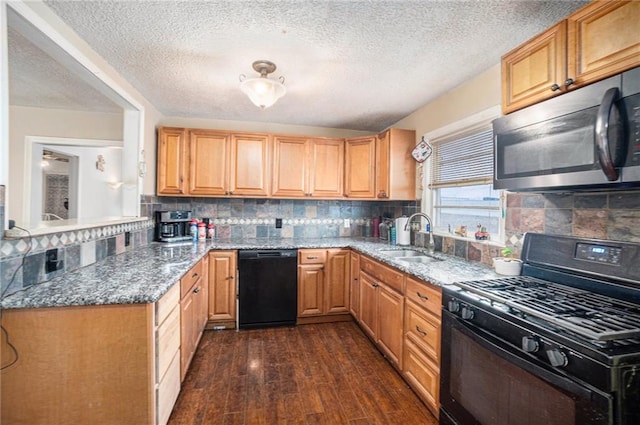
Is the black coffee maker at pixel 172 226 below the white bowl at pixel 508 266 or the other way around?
the other way around

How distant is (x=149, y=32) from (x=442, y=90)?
228 centimetres

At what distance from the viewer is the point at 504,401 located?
3.89ft

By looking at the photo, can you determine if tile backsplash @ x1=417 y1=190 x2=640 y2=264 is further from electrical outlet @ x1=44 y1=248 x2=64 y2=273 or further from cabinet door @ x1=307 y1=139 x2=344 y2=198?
electrical outlet @ x1=44 y1=248 x2=64 y2=273

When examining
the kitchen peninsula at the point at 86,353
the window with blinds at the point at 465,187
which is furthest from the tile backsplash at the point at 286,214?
the kitchen peninsula at the point at 86,353

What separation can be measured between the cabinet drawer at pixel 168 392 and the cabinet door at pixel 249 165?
192 centimetres

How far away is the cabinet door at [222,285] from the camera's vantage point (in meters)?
2.91

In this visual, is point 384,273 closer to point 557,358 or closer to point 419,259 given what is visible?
point 419,259

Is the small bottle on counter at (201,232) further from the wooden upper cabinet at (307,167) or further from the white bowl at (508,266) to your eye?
the white bowl at (508,266)

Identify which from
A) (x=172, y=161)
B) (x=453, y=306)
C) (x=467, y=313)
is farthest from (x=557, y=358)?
(x=172, y=161)

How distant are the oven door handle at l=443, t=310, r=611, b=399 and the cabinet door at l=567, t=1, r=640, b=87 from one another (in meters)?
1.15

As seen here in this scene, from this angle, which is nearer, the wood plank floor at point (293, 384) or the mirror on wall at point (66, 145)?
the wood plank floor at point (293, 384)

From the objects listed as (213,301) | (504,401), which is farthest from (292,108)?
(504,401)

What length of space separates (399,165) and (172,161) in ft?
8.18

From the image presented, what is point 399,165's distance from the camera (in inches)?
123
